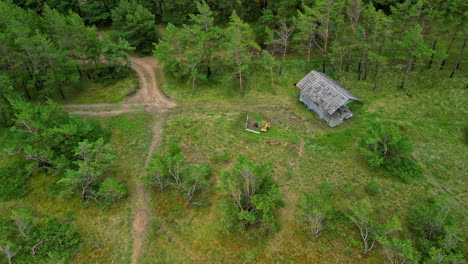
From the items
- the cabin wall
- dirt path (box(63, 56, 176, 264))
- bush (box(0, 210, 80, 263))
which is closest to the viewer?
bush (box(0, 210, 80, 263))

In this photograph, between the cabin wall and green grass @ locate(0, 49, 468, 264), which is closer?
green grass @ locate(0, 49, 468, 264)

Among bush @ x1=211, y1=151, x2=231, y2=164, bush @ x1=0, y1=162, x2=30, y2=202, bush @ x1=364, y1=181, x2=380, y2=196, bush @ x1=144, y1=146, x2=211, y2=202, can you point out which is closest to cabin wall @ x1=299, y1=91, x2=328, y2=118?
bush @ x1=364, y1=181, x2=380, y2=196

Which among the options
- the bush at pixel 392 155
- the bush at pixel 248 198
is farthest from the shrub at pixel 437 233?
the bush at pixel 248 198

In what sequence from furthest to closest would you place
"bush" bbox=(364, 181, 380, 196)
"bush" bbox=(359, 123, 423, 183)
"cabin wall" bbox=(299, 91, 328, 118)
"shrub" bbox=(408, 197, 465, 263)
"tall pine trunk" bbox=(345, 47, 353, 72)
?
"tall pine trunk" bbox=(345, 47, 353, 72) → "cabin wall" bbox=(299, 91, 328, 118) → "bush" bbox=(359, 123, 423, 183) → "bush" bbox=(364, 181, 380, 196) → "shrub" bbox=(408, 197, 465, 263)

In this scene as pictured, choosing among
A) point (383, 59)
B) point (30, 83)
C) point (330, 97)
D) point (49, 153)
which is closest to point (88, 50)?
point (30, 83)

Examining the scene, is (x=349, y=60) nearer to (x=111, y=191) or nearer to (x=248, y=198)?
(x=248, y=198)

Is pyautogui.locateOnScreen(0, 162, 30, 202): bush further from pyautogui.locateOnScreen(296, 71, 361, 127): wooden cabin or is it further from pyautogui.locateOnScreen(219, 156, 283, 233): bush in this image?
pyautogui.locateOnScreen(296, 71, 361, 127): wooden cabin

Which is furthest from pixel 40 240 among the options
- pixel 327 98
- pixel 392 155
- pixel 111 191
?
pixel 392 155
